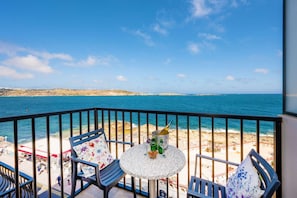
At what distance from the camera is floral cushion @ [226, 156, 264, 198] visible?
3.00ft

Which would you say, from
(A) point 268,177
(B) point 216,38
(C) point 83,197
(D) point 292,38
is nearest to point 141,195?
(C) point 83,197

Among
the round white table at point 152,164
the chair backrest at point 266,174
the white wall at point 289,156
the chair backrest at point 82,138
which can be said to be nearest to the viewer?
the chair backrest at point 266,174

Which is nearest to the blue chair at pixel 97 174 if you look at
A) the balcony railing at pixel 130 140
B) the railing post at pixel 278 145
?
the balcony railing at pixel 130 140

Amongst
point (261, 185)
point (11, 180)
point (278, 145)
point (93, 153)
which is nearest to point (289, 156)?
point (278, 145)

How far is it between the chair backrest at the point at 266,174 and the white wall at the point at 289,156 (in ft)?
1.85

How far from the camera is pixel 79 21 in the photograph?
322 inches

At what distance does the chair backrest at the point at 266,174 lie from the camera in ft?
2.43

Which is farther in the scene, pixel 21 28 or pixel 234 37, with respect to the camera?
pixel 234 37

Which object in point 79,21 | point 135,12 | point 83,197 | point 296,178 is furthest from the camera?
point 135,12

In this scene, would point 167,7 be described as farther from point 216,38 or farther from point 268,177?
point 216,38

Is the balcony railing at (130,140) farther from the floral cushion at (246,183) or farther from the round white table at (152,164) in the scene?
the floral cushion at (246,183)

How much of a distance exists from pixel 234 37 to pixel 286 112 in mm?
16161

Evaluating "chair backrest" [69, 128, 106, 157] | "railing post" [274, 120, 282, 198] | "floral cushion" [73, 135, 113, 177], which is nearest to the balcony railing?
"railing post" [274, 120, 282, 198]

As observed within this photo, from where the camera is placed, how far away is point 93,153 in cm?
176
